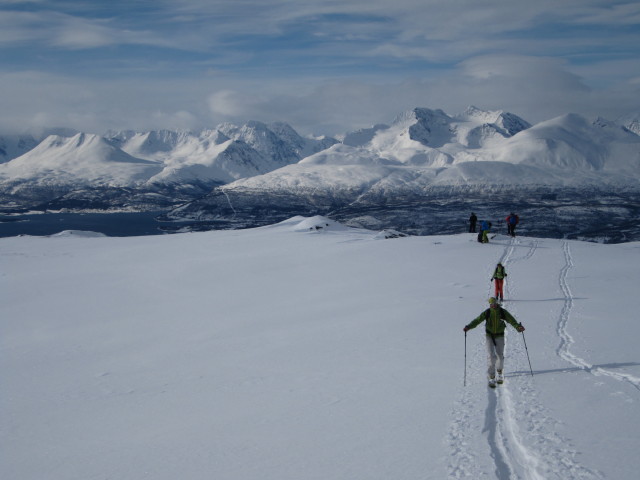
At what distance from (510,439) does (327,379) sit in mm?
5345

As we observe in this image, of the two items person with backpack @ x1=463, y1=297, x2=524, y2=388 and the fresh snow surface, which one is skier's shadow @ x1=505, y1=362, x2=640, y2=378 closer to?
the fresh snow surface

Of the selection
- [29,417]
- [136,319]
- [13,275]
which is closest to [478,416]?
[29,417]

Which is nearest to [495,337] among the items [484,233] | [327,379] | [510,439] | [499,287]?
[510,439]

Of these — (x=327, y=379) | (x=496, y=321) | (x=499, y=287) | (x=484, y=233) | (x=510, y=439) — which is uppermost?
(x=484, y=233)

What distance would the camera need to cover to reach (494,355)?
12.2m

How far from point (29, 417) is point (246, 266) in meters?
24.5

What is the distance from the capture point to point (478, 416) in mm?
9977

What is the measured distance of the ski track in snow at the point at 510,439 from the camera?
794 centimetres

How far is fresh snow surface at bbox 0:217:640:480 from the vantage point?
8.86 m

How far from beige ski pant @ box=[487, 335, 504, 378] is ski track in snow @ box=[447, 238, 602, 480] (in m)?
0.35

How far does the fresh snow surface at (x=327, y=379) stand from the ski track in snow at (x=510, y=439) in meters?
0.03

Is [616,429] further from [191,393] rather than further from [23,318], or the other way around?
[23,318]

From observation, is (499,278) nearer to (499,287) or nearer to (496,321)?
(499,287)

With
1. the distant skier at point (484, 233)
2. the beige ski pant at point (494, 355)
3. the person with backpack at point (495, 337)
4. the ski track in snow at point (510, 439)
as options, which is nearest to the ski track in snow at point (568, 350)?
the ski track in snow at point (510, 439)
